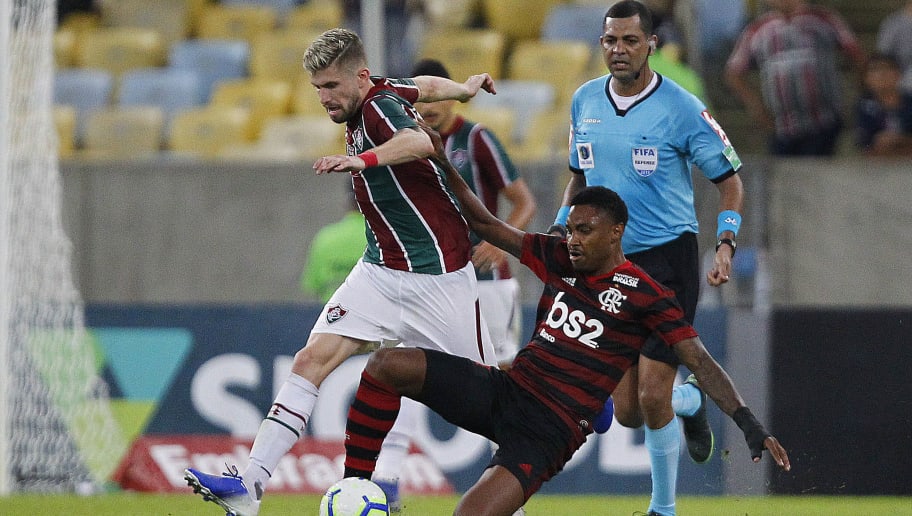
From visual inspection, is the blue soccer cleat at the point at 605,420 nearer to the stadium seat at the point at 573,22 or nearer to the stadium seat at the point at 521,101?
the stadium seat at the point at 521,101

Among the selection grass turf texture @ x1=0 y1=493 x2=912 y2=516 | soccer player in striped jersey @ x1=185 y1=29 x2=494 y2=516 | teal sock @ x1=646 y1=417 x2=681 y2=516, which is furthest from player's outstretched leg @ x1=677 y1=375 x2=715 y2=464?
soccer player in striped jersey @ x1=185 y1=29 x2=494 y2=516

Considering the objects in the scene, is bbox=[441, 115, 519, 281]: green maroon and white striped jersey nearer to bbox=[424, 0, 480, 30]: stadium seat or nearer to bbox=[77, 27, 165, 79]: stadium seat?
bbox=[424, 0, 480, 30]: stadium seat

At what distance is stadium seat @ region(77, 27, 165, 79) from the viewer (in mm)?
14664

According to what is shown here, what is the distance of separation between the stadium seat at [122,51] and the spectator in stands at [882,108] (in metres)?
7.14

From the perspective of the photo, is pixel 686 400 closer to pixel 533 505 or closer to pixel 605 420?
pixel 605 420

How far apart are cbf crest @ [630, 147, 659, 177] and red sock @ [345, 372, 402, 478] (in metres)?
1.68

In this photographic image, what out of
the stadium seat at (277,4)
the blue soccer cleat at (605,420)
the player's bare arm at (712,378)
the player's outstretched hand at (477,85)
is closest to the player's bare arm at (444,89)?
the player's outstretched hand at (477,85)

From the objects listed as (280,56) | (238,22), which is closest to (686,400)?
(280,56)

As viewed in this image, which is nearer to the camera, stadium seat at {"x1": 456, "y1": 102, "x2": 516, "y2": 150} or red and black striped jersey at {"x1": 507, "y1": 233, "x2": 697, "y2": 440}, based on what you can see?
red and black striped jersey at {"x1": 507, "y1": 233, "x2": 697, "y2": 440}

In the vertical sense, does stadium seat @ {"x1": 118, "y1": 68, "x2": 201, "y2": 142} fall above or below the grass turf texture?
above

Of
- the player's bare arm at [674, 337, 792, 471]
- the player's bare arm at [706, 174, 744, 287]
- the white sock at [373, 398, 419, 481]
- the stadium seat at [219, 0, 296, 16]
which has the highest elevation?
the stadium seat at [219, 0, 296, 16]

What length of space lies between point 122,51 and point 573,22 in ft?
15.4

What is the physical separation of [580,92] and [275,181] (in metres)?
5.41

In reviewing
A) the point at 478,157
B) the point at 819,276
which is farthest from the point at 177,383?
the point at 819,276
